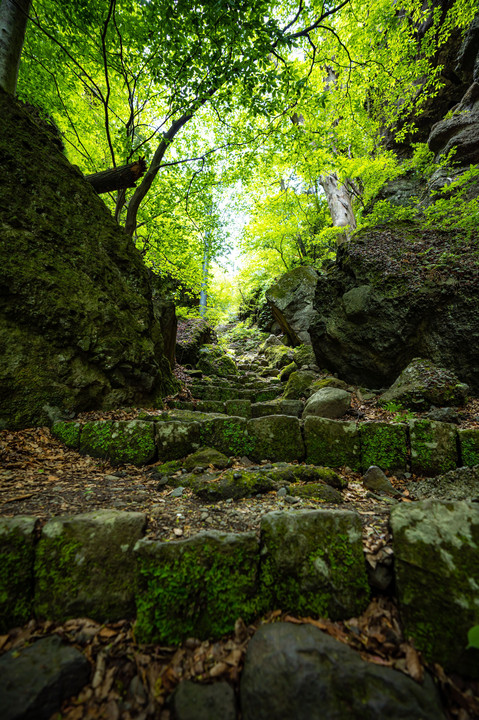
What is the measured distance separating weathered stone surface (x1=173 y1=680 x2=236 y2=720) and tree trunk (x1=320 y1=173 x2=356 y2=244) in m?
9.87

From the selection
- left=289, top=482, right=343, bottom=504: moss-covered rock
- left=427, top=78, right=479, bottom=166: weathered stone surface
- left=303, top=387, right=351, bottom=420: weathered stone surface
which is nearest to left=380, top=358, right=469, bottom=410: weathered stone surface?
left=303, top=387, right=351, bottom=420: weathered stone surface

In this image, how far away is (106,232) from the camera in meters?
5.08

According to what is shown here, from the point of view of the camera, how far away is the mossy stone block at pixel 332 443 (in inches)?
123

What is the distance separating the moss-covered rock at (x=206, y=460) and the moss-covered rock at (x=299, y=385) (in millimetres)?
3163

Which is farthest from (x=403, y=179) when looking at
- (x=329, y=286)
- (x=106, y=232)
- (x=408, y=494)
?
(x=408, y=494)

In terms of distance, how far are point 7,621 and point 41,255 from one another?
421 centimetres

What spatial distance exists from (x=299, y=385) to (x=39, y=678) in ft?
17.9

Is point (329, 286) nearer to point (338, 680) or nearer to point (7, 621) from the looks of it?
point (338, 680)

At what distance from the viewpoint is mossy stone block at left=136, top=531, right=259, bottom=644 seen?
1370mm

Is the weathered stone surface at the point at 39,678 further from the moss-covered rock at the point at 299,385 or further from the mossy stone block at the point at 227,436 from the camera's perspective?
the moss-covered rock at the point at 299,385

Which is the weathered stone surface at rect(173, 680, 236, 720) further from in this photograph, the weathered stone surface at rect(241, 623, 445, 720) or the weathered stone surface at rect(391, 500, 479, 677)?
the weathered stone surface at rect(391, 500, 479, 677)

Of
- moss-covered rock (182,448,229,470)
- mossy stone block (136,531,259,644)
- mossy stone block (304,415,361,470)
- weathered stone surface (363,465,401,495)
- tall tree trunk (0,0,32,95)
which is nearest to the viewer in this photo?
mossy stone block (136,531,259,644)

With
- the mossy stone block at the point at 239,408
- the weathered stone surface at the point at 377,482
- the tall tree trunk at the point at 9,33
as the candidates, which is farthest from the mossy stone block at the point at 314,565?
the tall tree trunk at the point at 9,33

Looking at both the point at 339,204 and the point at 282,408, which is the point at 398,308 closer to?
the point at 282,408
